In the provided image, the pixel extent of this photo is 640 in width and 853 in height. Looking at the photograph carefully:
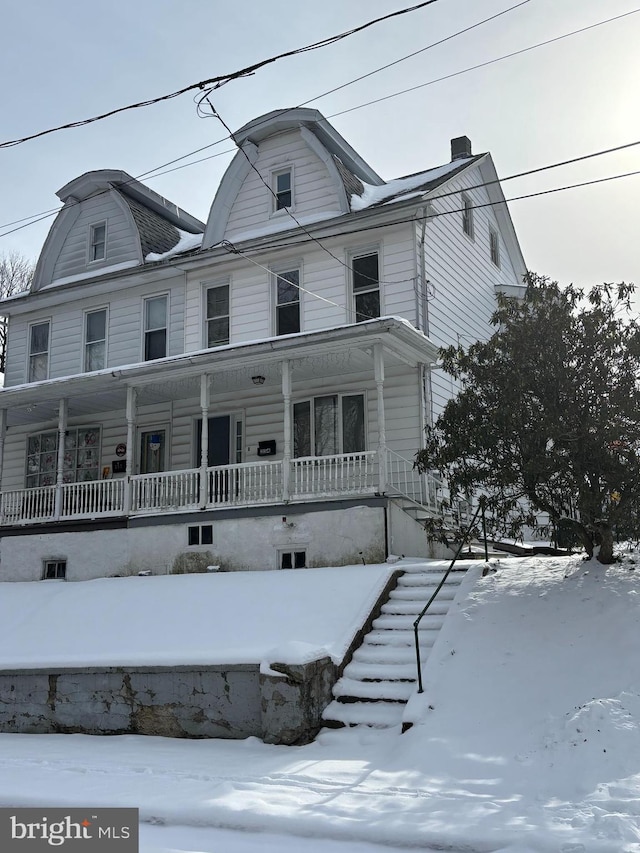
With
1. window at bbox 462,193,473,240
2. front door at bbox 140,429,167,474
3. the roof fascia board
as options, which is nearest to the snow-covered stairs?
the roof fascia board

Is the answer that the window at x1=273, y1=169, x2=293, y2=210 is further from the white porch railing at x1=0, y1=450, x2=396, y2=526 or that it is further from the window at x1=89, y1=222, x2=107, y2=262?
the white porch railing at x1=0, y1=450, x2=396, y2=526

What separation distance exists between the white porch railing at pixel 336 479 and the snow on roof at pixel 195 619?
208 cm

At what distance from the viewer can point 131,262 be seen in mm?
21359

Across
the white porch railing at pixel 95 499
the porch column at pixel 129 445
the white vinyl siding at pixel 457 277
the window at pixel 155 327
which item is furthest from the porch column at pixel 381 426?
the window at pixel 155 327

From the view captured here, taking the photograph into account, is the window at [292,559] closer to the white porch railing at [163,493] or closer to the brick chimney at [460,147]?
the white porch railing at [163,493]

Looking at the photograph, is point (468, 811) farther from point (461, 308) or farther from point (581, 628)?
point (461, 308)

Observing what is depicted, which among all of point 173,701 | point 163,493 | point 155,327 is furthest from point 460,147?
point 173,701

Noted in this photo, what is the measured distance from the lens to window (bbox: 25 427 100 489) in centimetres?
2125

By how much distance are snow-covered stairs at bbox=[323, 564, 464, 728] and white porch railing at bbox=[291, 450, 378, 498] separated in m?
2.80

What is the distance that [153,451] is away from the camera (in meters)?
20.3

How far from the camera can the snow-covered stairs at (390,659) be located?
30.8 ft

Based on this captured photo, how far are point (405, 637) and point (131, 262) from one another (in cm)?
1403

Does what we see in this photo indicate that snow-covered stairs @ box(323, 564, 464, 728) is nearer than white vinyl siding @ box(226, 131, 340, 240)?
Yes

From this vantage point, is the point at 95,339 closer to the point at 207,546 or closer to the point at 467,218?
the point at 207,546
